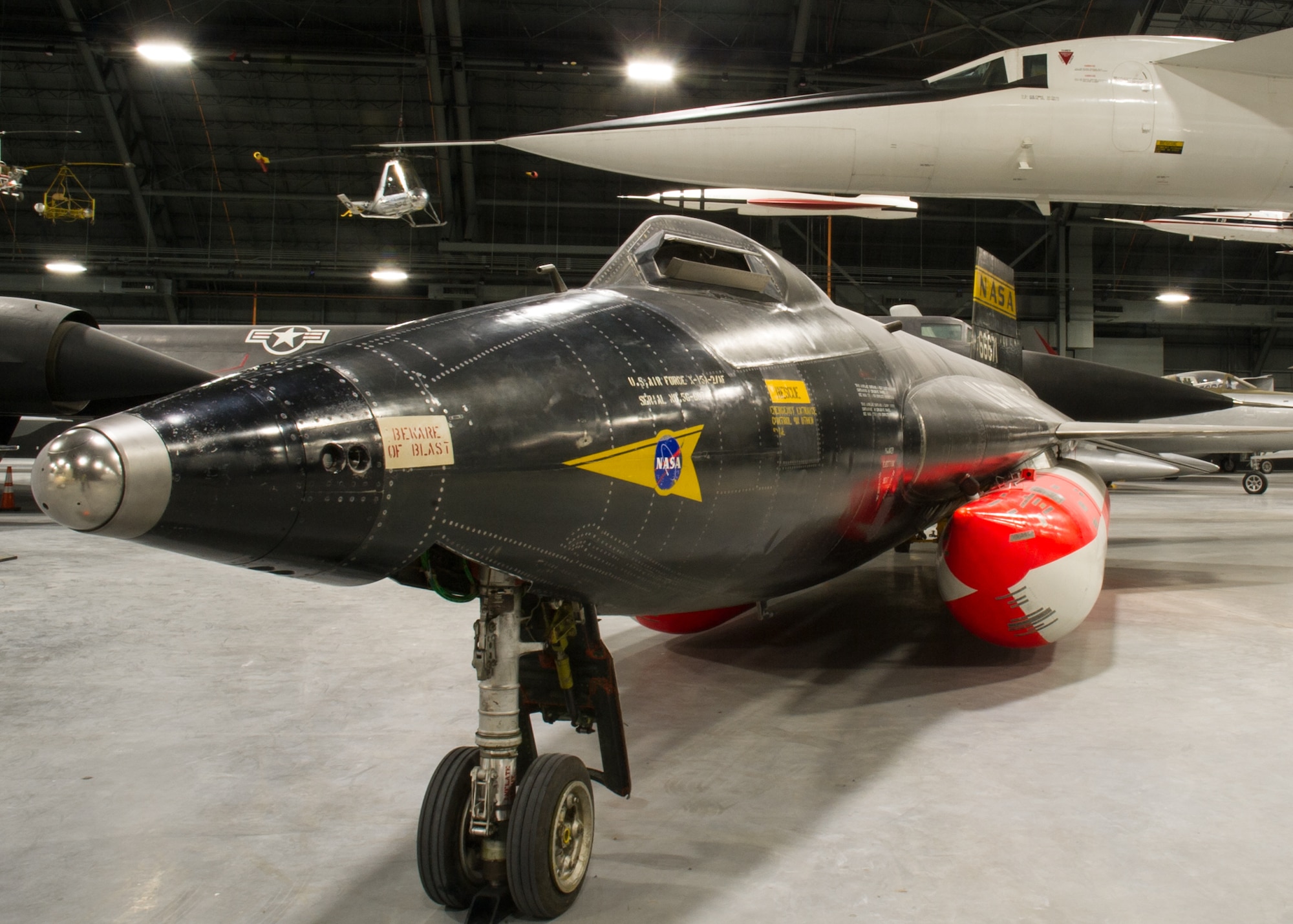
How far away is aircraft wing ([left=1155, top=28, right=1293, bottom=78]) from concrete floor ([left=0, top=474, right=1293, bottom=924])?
6.09 metres

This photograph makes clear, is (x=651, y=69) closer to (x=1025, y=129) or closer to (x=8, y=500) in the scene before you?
(x=1025, y=129)

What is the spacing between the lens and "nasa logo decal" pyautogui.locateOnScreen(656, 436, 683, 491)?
9.49ft

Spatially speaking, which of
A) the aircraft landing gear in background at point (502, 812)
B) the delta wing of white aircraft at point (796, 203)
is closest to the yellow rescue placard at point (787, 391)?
the aircraft landing gear in background at point (502, 812)

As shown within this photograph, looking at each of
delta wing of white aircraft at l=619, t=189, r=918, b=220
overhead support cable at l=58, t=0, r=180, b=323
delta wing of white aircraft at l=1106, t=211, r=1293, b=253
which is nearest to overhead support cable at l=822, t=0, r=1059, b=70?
delta wing of white aircraft at l=619, t=189, r=918, b=220

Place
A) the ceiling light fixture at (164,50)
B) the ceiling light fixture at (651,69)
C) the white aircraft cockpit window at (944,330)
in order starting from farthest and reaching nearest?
the ceiling light fixture at (651,69) < the ceiling light fixture at (164,50) < the white aircraft cockpit window at (944,330)

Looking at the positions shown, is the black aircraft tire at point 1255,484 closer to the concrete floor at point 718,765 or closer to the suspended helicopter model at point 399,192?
the concrete floor at point 718,765

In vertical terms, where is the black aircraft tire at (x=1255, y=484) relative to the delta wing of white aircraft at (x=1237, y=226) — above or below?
below

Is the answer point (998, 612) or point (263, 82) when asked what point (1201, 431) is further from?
point (263, 82)

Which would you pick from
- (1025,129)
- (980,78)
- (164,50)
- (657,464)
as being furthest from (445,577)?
(164,50)

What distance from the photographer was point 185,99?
22078 millimetres

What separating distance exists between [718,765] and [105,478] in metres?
2.84

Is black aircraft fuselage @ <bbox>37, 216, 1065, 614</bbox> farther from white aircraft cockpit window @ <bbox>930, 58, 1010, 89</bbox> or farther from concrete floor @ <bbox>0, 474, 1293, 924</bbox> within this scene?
white aircraft cockpit window @ <bbox>930, 58, 1010, 89</bbox>

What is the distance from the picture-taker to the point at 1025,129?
9695 millimetres

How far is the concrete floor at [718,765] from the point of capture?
2.75 m
